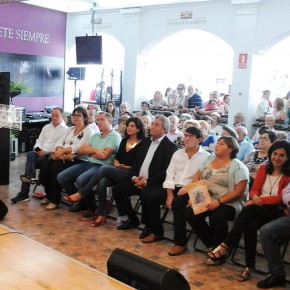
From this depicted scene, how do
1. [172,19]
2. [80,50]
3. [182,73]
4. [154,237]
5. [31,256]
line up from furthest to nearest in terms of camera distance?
[182,73], [80,50], [172,19], [154,237], [31,256]

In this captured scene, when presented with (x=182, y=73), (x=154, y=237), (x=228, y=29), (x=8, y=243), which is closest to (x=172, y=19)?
(x=228, y=29)

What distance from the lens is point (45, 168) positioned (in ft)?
18.8

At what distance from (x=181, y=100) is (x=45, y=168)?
5.65 meters

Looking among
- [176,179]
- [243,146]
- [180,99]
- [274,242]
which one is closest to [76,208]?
[176,179]

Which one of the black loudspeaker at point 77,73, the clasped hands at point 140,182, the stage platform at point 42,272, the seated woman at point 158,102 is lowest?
the clasped hands at point 140,182

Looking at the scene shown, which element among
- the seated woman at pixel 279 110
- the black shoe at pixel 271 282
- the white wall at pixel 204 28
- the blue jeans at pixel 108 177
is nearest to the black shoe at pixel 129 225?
the blue jeans at pixel 108 177

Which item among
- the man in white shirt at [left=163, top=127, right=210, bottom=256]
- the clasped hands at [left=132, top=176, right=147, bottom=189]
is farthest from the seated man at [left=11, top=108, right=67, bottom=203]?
the man in white shirt at [left=163, top=127, right=210, bottom=256]

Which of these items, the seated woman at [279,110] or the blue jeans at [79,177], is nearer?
the blue jeans at [79,177]

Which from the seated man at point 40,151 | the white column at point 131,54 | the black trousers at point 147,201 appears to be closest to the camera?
the black trousers at point 147,201

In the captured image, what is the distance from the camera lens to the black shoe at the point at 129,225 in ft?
16.5

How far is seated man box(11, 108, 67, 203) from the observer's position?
5.88 metres

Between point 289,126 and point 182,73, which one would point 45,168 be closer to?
Result: point 289,126

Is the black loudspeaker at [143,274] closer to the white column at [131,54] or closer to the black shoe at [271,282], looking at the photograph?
the black shoe at [271,282]

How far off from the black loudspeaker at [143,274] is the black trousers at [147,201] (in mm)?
2107
